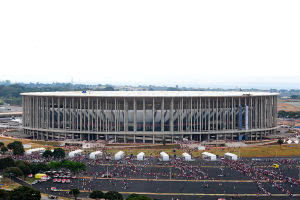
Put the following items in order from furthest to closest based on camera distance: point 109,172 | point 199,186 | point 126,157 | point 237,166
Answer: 1. point 126,157
2. point 237,166
3. point 109,172
4. point 199,186

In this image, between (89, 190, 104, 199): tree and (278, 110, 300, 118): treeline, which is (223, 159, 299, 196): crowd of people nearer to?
(89, 190, 104, 199): tree

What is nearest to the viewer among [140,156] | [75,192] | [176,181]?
[75,192]

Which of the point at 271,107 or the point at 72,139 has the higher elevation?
the point at 271,107

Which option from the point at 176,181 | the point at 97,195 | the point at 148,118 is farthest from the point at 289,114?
the point at 97,195

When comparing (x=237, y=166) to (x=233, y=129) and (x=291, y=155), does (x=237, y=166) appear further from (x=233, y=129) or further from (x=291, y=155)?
(x=233, y=129)

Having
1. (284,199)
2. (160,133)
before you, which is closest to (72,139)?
(160,133)

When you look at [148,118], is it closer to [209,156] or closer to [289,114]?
[209,156]
